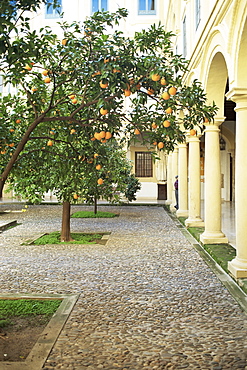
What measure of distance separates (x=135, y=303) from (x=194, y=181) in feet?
22.8

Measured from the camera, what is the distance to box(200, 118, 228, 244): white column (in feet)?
30.2

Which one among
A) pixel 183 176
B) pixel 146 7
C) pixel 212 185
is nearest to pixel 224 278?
pixel 212 185

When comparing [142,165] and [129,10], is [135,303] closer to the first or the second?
[129,10]

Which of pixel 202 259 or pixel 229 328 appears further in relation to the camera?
pixel 202 259

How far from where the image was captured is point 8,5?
2.94 m

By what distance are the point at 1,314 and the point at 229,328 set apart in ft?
8.40

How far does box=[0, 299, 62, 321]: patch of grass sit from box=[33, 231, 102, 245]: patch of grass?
4856 mm

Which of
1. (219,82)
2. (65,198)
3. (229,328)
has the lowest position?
(229,328)

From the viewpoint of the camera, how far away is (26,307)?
5297 millimetres

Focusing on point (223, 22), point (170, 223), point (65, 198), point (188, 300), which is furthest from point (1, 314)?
point (170, 223)

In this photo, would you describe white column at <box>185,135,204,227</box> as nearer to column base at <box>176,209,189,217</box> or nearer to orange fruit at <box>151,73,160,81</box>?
column base at <box>176,209,189,217</box>

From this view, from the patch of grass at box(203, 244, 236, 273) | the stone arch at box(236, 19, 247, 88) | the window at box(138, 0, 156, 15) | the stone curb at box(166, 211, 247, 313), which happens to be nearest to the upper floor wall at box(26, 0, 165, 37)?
the window at box(138, 0, 156, 15)

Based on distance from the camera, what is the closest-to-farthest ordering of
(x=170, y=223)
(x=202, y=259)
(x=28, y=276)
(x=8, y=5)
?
1. (x=8, y=5)
2. (x=28, y=276)
3. (x=202, y=259)
4. (x=170, y=223)

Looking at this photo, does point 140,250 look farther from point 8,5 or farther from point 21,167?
point 8,5
